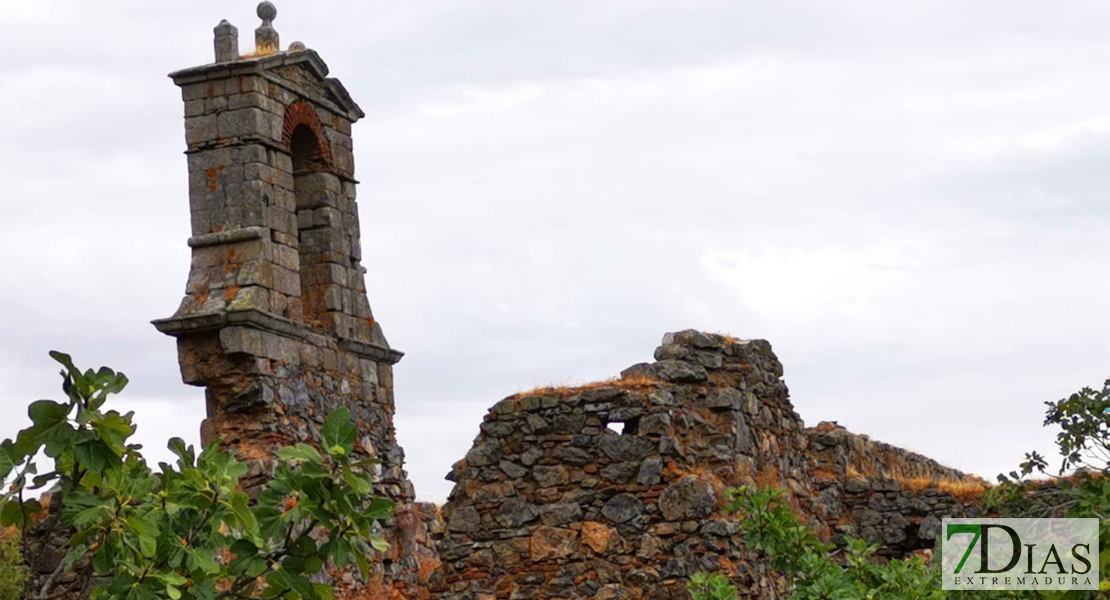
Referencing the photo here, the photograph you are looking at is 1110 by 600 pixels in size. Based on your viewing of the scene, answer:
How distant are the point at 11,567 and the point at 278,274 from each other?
300cm

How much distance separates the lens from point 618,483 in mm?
11742

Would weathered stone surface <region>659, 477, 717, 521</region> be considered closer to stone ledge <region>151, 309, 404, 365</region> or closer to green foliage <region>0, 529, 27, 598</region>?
stone ledge <region>151, 309, 404, 365</region>

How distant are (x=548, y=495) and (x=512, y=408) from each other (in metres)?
0.66


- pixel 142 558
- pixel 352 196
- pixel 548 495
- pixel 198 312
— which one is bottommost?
pixel 142 558

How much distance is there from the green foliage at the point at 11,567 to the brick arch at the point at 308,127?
3794 mm

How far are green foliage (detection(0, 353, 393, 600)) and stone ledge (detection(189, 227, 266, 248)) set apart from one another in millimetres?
7397

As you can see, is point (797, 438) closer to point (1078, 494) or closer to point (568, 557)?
point (568, 557)

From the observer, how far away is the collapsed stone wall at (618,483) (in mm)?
11508

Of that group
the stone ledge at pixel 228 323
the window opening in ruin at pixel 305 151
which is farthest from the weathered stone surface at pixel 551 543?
the window opening in ruin at pixel 305 151

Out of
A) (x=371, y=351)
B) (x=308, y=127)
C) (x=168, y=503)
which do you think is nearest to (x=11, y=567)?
(x=371, y=351)

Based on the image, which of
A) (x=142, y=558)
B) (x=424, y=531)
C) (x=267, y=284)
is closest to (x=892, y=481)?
(x=424, y=531)

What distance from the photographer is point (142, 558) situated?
6020 millimetres

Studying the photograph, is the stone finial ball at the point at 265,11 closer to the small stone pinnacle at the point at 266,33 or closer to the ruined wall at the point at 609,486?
the small stone pinnacle at the point at 266,33

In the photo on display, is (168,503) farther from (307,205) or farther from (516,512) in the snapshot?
(307,205)
